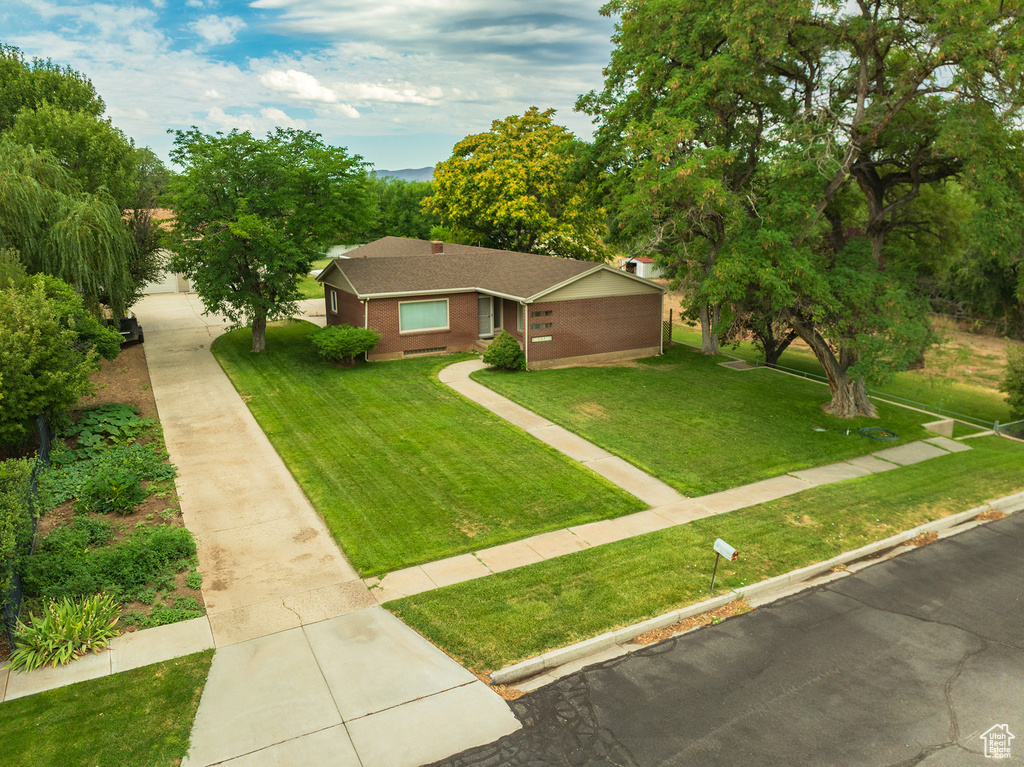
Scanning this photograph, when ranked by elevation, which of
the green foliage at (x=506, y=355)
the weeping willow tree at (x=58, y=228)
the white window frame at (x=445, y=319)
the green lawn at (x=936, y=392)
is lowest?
the green lawn at (x=936, y=392)

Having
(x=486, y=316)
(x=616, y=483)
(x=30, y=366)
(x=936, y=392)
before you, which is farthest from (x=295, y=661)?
(x=936, y=392)

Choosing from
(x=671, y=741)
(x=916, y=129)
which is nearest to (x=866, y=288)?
(x=916, y=129)

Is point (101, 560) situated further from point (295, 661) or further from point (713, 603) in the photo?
point (713, 603)

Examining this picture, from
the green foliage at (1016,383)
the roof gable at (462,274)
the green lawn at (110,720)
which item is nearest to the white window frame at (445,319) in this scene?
the roof gable at (462,274)

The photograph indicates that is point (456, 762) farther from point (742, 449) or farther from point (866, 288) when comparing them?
point (866, 288)

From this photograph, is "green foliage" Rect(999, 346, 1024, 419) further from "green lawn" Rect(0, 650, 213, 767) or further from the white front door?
"green lawn" Rect(0, 650, 213, 767)

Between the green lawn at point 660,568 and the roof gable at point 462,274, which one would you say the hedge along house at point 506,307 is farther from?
the green lawn at point 660,568

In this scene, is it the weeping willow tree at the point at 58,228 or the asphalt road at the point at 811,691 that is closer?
the asphalt road at the point at 811,691
